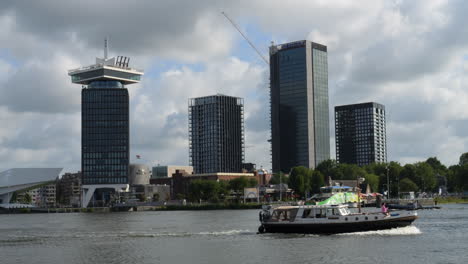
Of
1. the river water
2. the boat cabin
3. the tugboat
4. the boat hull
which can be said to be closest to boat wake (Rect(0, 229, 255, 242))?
the river water

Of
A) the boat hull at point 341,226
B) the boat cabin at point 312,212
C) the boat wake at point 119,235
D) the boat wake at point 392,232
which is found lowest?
the boat wake at point 119,235

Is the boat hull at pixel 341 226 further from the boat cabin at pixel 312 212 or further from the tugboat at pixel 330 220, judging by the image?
the boat cabin at pixel 312 212

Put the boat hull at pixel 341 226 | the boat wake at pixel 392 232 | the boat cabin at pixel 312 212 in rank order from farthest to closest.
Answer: the boat cabin at pixel 312 212
the boat hull at pixel 341 226
the boat wake at pixel 392 232

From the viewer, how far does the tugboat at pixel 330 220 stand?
291 feet

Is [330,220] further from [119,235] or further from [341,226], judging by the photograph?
[119,235]

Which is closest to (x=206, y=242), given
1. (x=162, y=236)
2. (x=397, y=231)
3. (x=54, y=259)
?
(x=162, y=236)

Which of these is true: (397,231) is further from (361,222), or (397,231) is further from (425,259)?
(425,259)

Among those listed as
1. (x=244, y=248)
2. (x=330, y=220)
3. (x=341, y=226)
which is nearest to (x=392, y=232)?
(x=341, y=226)

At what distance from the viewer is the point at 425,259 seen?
6488cm

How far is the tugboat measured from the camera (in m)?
88.8

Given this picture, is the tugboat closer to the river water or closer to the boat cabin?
the boat cabin

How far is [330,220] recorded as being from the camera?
3511 inches

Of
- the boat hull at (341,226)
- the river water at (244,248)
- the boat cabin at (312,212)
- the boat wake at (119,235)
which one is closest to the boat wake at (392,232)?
the river water at (244,248)

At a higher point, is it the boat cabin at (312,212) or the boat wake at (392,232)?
the boat cabin at (312,212)
